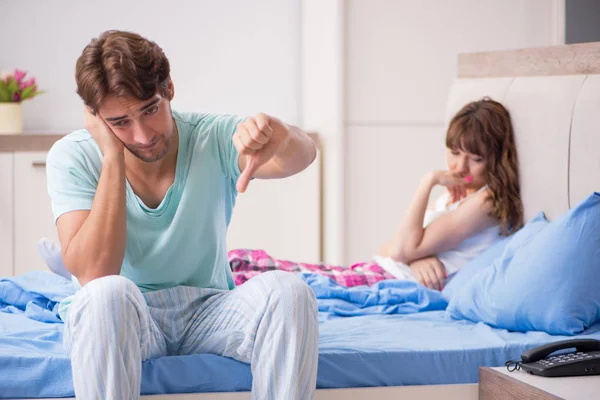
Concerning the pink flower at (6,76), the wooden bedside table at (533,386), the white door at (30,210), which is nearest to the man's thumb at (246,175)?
the wooden bedside table at (533,386)

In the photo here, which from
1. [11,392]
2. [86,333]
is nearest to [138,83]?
[86,333]

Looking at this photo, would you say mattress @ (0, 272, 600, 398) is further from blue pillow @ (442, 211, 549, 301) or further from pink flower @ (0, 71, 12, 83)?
pink flower @ (0, 71, 12, 83)

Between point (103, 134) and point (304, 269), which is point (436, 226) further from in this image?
point (103, 134)

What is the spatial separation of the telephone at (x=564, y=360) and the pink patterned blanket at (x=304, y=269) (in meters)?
0.92

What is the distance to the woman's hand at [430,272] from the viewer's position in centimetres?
260

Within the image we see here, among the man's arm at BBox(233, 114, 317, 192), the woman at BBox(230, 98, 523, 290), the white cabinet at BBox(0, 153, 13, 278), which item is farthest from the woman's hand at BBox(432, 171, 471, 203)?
the white cabinet at BBox(0, 153, 13, 278)

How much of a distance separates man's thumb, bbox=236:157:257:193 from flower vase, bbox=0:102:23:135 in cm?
248

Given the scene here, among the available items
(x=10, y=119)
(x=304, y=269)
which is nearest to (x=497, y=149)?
(x=304, y=269)

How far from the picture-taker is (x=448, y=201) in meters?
2.83

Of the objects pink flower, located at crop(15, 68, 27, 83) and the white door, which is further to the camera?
pink flower, located at crop(15, 68, 27, 83)

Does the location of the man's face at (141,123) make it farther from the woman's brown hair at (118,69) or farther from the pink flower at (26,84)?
the pink flower at (26,84)

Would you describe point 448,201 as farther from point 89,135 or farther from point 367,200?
point 89,135

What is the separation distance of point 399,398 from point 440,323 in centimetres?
37

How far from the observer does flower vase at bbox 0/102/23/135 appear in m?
3.86
